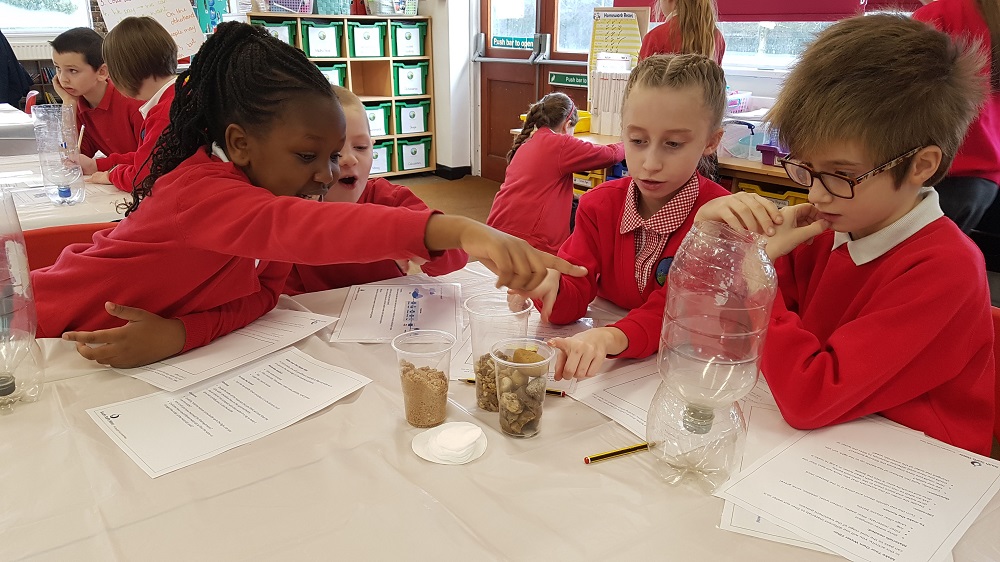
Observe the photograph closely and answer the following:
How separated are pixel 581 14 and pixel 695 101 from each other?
4.44 metres

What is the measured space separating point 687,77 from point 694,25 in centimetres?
202

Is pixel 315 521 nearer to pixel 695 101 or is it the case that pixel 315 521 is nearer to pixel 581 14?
pixel 695 101

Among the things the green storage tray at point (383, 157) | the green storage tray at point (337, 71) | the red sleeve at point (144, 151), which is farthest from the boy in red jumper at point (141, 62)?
the green storage tray at point (383, 157)

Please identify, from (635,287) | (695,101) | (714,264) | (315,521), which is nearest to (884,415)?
(714,264)

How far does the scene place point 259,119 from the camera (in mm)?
1282

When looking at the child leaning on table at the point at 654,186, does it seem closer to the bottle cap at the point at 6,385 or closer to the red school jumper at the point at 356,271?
the red school jumper at the point at 356,271

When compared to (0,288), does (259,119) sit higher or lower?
higher

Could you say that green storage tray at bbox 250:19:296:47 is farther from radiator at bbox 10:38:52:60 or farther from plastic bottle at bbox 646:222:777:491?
plastic bottle at bbox 646:222:777:491

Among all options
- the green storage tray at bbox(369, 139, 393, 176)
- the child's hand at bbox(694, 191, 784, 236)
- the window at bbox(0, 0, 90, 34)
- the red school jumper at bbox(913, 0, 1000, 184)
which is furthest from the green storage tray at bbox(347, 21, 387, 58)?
the child's hand at bbox(694, 191, 784, 236)

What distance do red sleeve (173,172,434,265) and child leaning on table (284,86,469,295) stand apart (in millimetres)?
555

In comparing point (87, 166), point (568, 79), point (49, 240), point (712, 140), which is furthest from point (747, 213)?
point (568, 79)

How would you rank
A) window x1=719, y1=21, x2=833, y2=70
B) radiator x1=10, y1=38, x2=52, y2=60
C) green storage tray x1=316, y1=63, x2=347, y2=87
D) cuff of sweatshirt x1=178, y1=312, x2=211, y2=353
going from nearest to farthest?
1. cuff of sweatshirt x1=178, y1=312, x2=211, y2=353
2. window x1=719, y1=21, x2=833, y2=70
3. radiator x1=10, y1=38, x2=52, y2=60
4. green storage tray x1=316, y1=63, x2=347, y2=87

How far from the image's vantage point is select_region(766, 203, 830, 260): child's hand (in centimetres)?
113

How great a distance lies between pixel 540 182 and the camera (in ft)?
10.1
